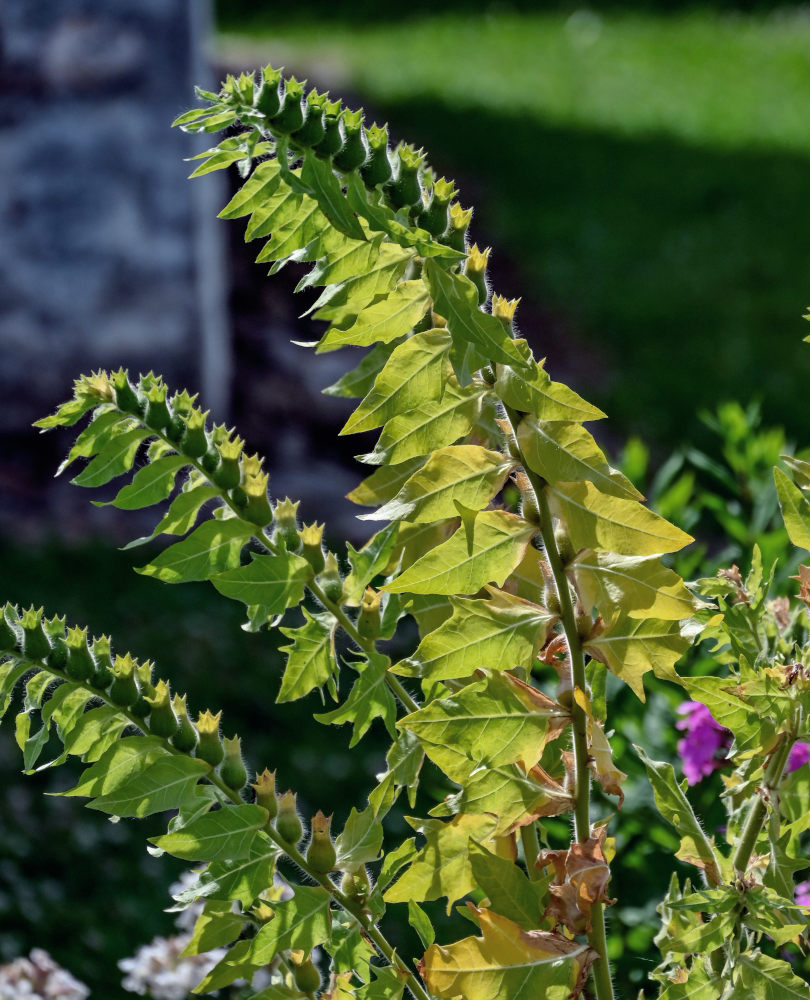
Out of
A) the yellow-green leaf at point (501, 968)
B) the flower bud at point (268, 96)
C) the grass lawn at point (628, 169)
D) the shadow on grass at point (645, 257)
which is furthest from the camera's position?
the grass lawn at point (628, 169)

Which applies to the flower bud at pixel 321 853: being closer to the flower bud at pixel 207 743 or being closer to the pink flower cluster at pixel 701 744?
the flower bud at pixel 207 743

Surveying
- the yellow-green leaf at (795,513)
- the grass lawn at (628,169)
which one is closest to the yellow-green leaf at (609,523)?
the yellow-green leaf at (795,513)

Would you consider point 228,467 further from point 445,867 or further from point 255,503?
point 445,867

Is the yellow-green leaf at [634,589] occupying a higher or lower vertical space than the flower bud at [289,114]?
lower

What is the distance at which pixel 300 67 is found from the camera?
884cm

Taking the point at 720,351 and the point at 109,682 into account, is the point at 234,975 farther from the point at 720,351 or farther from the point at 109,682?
the point at 720,351

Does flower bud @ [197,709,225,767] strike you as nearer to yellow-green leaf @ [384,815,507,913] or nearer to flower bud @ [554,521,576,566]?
yellow-green leaf @ [384,815,507,913]

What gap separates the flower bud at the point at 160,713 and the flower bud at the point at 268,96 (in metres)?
0.38

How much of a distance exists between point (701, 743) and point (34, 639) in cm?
80

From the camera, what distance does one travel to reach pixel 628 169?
7.70 meters

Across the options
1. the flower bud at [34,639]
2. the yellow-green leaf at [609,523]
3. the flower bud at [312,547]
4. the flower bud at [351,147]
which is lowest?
the flower bud at [34,639]

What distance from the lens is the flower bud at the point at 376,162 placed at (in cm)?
75

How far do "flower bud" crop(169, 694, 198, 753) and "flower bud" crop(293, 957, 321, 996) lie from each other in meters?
0.17

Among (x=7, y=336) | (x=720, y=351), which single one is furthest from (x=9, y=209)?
(x=720, y=351)
